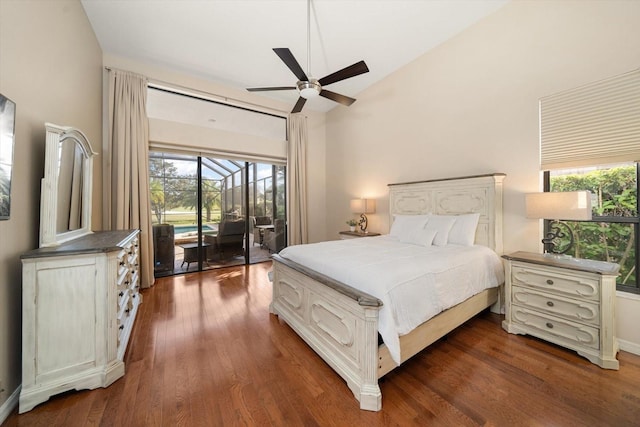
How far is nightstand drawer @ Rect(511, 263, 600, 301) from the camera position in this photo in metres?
1.81

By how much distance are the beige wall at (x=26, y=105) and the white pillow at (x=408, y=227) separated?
336cm

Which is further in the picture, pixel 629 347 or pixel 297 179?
pixel 297 179

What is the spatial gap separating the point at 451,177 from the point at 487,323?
1.78 m

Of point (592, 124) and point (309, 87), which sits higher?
point (309, 87)

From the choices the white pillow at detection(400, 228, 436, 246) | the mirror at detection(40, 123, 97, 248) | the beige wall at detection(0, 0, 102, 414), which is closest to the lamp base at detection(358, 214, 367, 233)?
the white pillow at detection(400, 228, 436, 246)

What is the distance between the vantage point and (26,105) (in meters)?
1.62

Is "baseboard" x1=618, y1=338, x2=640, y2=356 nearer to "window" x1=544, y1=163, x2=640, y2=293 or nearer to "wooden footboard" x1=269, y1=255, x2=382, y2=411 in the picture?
"window" x1=544, y1=163, x2=640, y2=293

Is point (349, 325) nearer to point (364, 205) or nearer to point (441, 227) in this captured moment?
point (441, 227)

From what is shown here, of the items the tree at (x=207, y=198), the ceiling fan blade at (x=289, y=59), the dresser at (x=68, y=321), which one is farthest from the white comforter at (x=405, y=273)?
the tree at (x=207, y=198)

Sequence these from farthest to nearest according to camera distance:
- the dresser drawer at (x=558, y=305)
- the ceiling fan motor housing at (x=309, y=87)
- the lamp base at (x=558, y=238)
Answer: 1. the ceiling fan motor housing at (x=309, y=87)
2. the lamp base at (x=558, y=238)
3. the dresser drawer at (x=558, y=305)

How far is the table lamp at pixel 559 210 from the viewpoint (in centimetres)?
191

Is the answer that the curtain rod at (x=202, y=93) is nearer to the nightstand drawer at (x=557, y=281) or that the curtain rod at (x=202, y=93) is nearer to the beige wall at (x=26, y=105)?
the beige wall at (x=26, y=105)

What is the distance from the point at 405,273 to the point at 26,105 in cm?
289

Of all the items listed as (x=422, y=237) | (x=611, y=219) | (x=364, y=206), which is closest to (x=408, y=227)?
(x=422, y=237)
